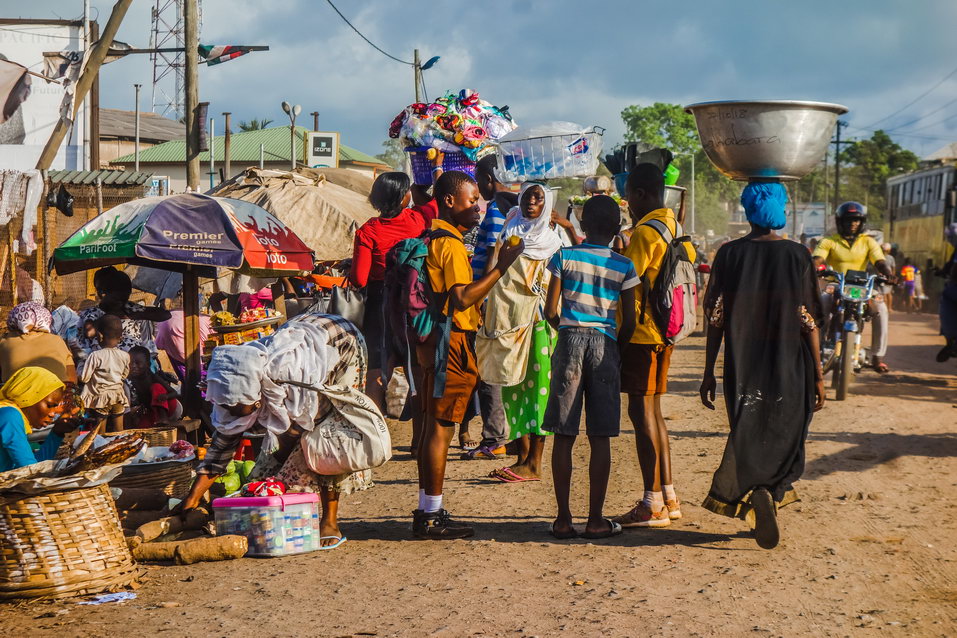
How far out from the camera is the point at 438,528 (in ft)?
19.5

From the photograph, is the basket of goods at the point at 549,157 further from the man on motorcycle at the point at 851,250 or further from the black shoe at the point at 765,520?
the man on motorcycle at the point at 851,250

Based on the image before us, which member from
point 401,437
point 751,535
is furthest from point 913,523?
point 401,437

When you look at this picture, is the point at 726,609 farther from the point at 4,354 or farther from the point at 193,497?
the point at 4,354

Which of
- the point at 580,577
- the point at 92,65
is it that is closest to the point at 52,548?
the point at 580,577

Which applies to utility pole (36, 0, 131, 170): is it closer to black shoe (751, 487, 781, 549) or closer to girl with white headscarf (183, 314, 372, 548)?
girl with white headscarf (183, 314, 372, 548)

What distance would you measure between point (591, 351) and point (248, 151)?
5454 cm

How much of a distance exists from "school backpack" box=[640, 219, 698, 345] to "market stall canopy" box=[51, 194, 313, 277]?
10.5 ft

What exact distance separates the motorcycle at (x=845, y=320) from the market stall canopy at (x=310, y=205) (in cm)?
595

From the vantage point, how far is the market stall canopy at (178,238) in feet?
24.8

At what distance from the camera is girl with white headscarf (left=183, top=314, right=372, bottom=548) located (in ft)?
17.9

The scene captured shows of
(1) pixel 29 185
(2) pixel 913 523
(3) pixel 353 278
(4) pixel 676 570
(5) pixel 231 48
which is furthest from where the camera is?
(5) pixel 231 48

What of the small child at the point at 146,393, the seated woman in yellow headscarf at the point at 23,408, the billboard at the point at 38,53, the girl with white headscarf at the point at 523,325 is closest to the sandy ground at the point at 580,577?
the girl with white headscarf at the point at 523,325

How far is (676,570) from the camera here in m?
5.26

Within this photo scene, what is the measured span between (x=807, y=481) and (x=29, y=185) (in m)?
9.73
